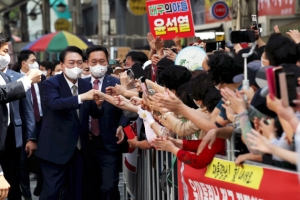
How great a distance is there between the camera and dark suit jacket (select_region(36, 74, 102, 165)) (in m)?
9.23

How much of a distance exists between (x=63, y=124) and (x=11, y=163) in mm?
1035

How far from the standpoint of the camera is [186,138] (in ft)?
24.2

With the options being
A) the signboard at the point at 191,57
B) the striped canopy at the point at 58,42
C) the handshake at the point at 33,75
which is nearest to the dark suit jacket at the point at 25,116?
the signboard at the point at 191,57

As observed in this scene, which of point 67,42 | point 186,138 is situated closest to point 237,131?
point 186,138

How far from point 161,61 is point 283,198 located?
403 cm

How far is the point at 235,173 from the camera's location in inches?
226

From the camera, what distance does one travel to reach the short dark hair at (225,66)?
6.17m

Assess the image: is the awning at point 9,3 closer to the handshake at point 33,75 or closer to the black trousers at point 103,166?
the black trousers at point 103,166

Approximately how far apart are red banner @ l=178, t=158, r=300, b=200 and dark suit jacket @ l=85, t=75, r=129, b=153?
2650 mm

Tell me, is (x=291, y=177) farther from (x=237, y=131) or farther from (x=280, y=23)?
(x=280, y=23)

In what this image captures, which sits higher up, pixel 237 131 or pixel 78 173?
pixel 237 131

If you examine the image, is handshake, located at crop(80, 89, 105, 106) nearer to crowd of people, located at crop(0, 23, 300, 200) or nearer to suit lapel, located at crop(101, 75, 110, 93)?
crowd of people, located at crop(0, 23, 300, 200)

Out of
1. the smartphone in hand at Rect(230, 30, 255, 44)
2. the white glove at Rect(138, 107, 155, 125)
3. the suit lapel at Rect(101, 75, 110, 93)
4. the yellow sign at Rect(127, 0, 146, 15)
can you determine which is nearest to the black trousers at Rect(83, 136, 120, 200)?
the suit lapel at Rect(101, 75, 110, 93)

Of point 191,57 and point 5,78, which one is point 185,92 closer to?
point 191,57
